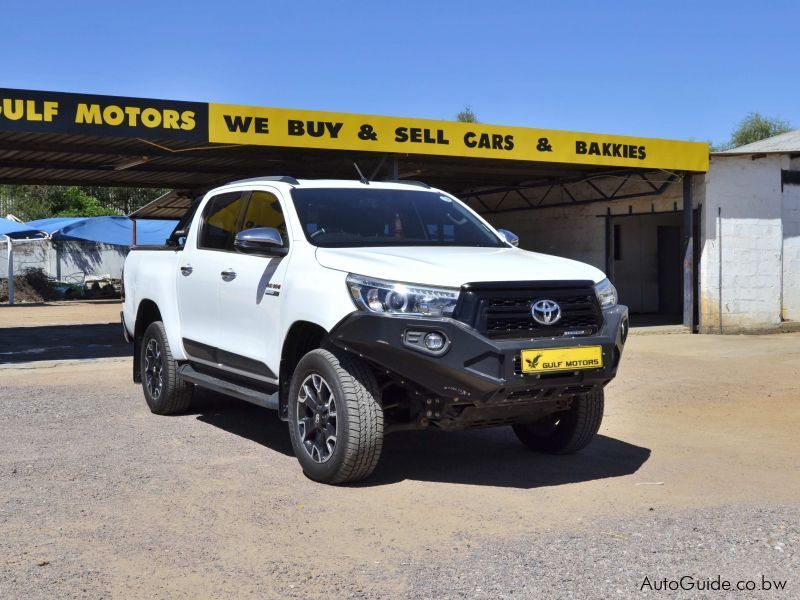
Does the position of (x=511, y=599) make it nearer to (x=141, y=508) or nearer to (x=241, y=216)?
(x=141, y=508)

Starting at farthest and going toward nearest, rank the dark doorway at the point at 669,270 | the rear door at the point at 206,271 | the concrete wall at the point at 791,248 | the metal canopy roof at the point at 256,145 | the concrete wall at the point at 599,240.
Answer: the dark doorway at the point at 669,270 < the concrete wall at the point at 599,240 < the concrete wall at the point at 791,248 < the metal canopy roof at the point at 256,145 < the rear door at the point at 206,271

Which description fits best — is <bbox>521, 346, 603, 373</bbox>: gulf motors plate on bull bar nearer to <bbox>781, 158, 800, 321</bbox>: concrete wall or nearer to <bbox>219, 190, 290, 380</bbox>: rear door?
<bbox>219, 190, 290, 380</bbox>: rear door

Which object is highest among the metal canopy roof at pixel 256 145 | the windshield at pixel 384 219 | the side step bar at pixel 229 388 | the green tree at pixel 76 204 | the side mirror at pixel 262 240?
the green tree at pixel 76 204

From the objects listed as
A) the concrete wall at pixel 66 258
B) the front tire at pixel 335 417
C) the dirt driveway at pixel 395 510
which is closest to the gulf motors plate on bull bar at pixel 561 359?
the dirt driveway at pixel 395 510

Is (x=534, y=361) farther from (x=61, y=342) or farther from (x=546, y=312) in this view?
(x=61, y=342)

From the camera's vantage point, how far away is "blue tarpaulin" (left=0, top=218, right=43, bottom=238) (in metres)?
31.6

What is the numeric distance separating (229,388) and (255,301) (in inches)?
31.3

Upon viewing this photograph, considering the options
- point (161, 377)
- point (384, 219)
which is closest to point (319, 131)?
point (161, 377)

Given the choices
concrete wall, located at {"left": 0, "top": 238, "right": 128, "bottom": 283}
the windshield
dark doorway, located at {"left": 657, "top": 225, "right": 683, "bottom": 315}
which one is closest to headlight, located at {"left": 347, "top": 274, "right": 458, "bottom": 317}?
the windshield

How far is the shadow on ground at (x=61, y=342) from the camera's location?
548 inches

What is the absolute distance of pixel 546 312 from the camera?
556 centimetres

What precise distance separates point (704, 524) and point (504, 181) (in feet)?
61.3

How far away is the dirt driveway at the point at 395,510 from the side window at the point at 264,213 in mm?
1706

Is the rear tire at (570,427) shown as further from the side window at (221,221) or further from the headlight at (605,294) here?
the side window at (221,221)
